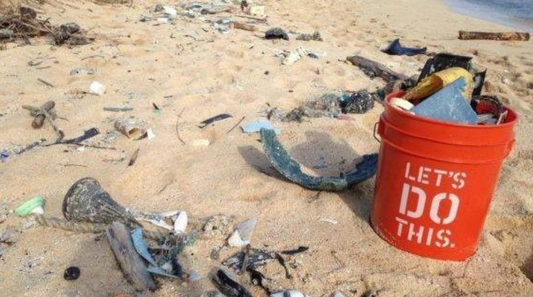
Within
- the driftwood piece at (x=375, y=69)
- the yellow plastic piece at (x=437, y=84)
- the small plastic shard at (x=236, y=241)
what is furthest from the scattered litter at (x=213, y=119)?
the driftwood piece at (x=375, y=69)

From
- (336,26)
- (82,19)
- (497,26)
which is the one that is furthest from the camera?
(497,26)

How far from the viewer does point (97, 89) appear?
3.64 metres

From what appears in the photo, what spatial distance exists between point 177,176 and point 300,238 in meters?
0.85

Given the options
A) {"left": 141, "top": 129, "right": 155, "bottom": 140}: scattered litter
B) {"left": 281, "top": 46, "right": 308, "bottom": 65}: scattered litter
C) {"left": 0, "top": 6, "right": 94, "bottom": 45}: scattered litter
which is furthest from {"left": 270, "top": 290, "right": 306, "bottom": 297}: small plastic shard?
{"left": 0, "top": 6, "right": 94, "bottom": 45}: scattered litter

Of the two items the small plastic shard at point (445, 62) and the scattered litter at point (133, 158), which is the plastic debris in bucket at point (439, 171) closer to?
the small plastic shard at point (445, 62)

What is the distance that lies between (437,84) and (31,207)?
2030 mm

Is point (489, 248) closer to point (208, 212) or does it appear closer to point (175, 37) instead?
point (208, 212)

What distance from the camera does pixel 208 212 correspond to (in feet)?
7.35

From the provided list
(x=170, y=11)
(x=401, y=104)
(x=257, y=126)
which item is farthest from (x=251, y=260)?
(x=170, y=11)

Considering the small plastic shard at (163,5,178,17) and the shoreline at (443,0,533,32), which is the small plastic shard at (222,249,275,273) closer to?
the small plastic shard at (163,5,178,17)

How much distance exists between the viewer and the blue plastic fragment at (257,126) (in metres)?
3.10

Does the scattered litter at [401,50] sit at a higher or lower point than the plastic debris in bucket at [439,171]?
lower

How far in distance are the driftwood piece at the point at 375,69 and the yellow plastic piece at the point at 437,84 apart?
218 cm

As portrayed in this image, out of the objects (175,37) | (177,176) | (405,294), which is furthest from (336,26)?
(405,294)
